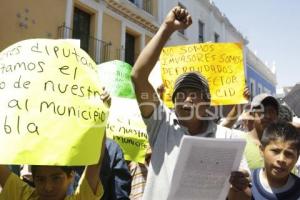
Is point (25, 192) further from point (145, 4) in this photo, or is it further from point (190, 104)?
point (145, 4)

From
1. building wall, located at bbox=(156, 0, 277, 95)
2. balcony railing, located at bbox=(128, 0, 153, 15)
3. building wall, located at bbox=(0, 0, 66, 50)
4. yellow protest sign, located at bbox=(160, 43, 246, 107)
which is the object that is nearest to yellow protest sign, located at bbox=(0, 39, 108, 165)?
yellow protest sign, located at bbox=(160, 43, 246, 107)

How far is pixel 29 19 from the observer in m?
9.20

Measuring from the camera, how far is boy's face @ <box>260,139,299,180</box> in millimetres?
2340

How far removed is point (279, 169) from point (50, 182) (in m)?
1.21

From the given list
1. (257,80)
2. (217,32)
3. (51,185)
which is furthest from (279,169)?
(257,80)

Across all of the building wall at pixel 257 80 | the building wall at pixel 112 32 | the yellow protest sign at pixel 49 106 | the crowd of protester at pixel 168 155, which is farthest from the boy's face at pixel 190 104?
the building wall at pixel 257 80

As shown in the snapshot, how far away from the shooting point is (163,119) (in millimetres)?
2287

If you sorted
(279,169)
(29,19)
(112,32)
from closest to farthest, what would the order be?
(279,169), (29,19), (112,32)

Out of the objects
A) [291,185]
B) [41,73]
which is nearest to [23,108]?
[41,73]

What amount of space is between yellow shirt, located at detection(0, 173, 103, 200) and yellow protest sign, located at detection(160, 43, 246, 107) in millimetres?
1823

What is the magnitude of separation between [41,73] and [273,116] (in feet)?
6.76

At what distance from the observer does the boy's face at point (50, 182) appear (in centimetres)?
207

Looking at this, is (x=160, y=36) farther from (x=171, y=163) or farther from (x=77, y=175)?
(x=77, y=175)

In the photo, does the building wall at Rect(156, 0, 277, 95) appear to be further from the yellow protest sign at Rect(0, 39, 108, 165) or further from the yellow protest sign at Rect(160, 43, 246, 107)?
the yellow protest sign at Rect(0, 39, 108, 165)
